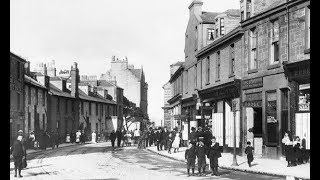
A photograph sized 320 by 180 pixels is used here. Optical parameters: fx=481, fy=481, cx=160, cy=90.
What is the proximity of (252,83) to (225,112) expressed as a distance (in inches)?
195

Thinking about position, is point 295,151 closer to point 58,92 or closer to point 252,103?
point 252,103

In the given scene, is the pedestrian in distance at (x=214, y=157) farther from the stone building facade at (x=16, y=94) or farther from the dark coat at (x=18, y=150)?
the stone building facade at (x=16, y=94)

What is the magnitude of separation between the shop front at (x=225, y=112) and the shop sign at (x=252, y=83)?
2.10 feet

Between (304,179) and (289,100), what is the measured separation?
7.17 m

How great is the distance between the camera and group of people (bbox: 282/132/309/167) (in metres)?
19.7

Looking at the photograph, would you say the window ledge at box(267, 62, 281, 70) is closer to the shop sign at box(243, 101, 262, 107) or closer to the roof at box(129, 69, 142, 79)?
the shop sign at box(243, 101, 262, 107)

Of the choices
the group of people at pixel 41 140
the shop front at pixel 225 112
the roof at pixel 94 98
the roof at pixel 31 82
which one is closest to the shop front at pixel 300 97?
the shop front at pixel 225 112

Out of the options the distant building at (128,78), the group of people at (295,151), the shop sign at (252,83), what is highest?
the distant building at (128,78)

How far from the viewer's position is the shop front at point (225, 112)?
27.4 metres

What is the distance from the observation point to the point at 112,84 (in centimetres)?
8269

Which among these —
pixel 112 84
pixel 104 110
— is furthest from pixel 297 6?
pixel 112 84

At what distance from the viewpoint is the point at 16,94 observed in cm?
3925
